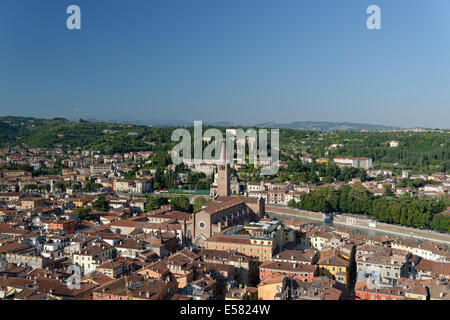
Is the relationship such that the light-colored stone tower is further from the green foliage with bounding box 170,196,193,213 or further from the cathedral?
the green foliage with bounding box 170,196,193,213

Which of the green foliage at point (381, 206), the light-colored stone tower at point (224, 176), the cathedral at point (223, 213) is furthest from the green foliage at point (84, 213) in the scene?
the green foliage at point (381, 206)

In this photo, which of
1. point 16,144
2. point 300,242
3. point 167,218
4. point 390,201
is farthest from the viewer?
point 16,144

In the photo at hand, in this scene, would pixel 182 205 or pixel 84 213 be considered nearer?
pixel 84 213

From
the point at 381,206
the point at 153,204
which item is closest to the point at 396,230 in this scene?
the point at 381,206

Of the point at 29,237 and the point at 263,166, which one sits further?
the point at 263,166

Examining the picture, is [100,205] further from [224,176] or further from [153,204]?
Result: [224,176]

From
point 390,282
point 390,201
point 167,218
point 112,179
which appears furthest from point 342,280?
point 112,179

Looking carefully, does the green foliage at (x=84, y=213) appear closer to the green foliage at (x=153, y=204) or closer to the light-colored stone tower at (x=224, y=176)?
the green foliage at (x=153, y=204)

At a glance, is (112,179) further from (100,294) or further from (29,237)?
(100,294)
